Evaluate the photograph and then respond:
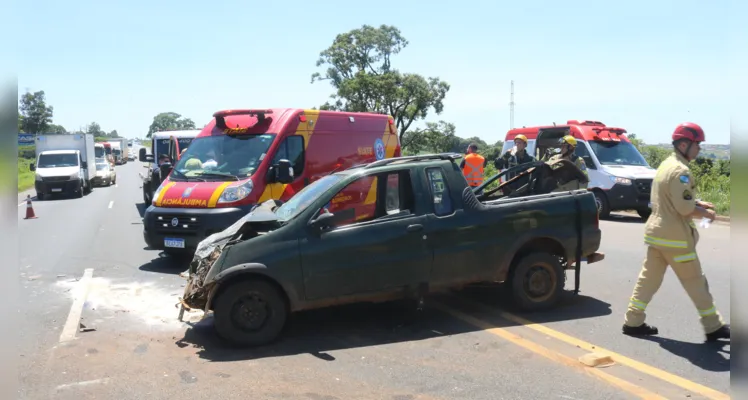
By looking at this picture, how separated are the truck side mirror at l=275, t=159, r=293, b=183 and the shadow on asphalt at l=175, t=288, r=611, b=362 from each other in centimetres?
310

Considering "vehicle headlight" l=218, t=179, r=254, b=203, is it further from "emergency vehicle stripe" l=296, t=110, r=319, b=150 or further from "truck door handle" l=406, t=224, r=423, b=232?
"truck door handle" l=406, t=224, r=423, b=232

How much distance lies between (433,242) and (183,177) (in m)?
5.44

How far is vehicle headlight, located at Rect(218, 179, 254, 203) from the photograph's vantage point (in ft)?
29.6

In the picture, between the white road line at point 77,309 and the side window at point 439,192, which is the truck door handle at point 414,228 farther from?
the white road line at point 77,309

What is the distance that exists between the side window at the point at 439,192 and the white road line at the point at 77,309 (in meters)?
3.95

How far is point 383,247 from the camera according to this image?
19.1 feet

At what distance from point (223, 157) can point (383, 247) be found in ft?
16.0

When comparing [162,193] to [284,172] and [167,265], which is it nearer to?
[167,265]

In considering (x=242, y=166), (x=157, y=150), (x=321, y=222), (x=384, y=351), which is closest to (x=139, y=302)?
(x=242, y=166)

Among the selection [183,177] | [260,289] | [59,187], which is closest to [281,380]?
[260,289]

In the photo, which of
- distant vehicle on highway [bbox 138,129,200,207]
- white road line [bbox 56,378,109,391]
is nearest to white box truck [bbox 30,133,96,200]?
distant vehicle on highway [bbox 138,129,200,207]

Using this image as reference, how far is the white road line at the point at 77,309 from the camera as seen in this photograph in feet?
20.0

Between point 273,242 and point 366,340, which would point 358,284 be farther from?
point 273,242

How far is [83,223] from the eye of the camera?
16406mm
